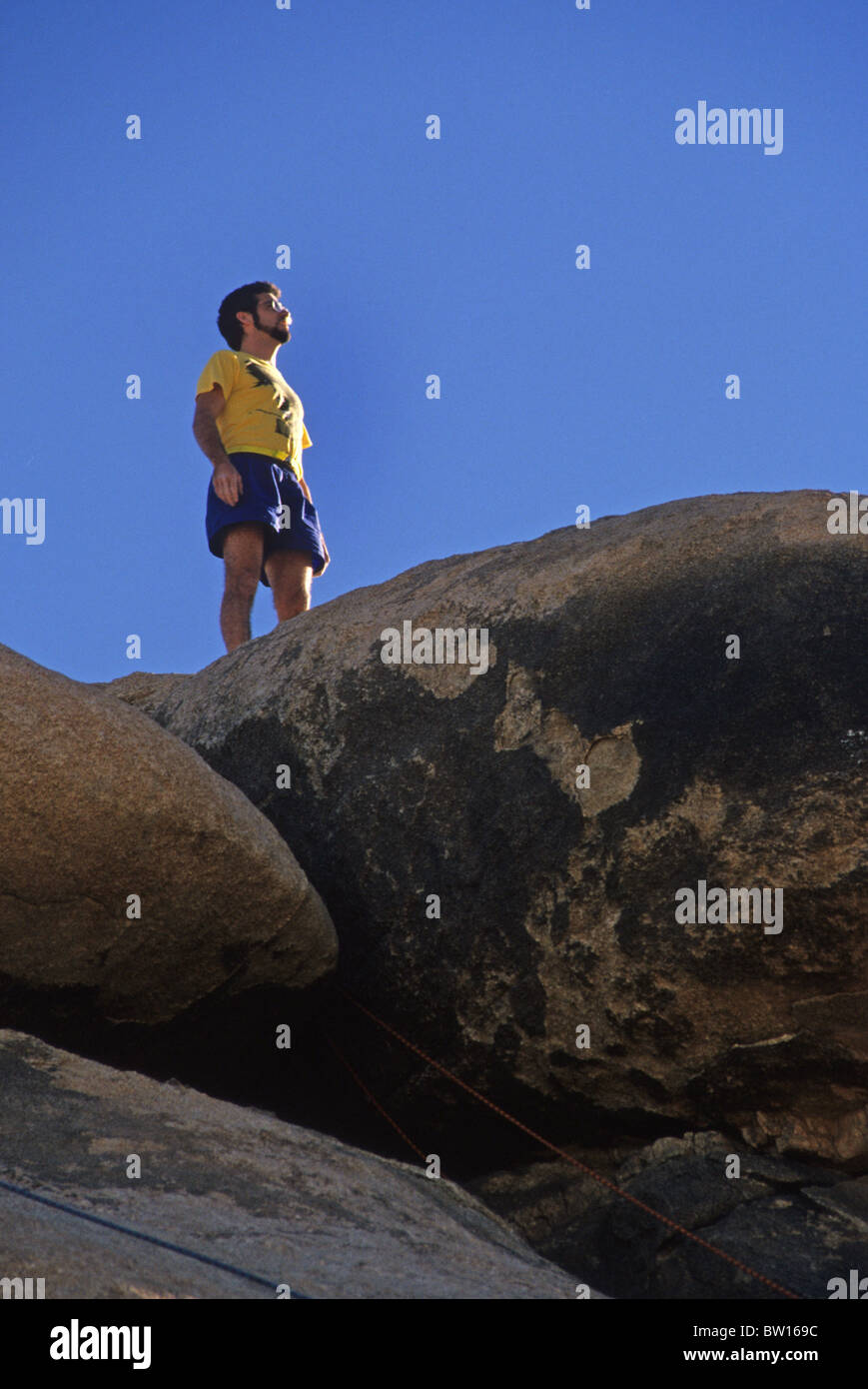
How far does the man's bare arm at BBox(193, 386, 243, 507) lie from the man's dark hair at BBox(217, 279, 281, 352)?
Answer: 0.42 metres

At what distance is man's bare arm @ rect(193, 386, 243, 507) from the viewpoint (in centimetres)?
522

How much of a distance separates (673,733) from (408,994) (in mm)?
→ 969

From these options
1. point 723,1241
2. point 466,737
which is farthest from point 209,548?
point 723,1241

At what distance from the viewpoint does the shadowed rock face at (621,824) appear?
9.82 feet

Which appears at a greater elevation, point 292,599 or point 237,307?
point 237,307

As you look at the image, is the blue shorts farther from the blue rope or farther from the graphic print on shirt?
the blue rope

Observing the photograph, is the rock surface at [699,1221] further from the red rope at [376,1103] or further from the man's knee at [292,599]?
the man's knee at [292,599]

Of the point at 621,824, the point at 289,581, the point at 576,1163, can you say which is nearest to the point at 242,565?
the point at 289,581

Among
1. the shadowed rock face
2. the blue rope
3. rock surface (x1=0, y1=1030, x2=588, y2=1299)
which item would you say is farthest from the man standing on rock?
the blue rope

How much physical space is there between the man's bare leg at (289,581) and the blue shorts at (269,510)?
33 millimetres

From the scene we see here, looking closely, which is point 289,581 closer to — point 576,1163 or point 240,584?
point 240,584

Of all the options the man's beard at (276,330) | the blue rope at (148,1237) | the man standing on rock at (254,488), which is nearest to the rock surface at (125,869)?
the blue rope at (148,1237)

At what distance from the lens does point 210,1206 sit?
232cm

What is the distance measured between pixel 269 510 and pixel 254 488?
5.1 inches
